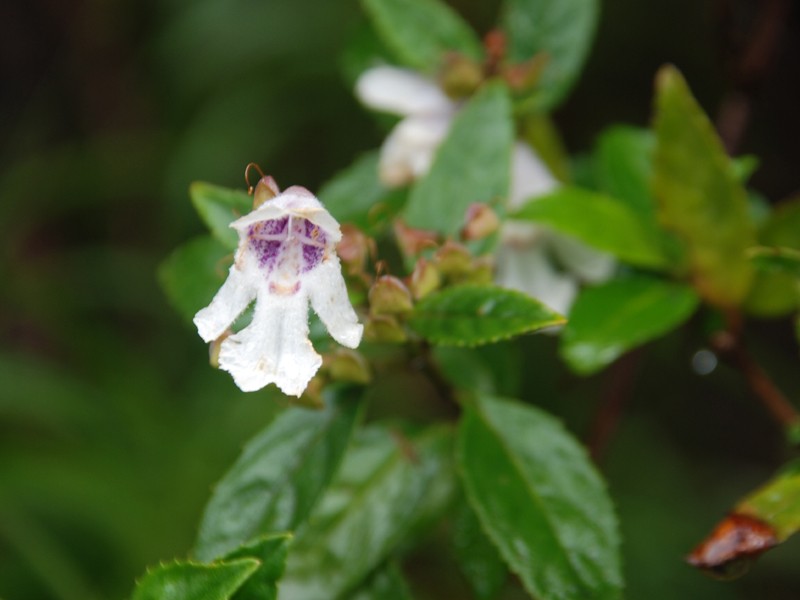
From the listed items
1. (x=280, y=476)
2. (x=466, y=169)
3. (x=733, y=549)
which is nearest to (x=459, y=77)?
(x=466, y=169)

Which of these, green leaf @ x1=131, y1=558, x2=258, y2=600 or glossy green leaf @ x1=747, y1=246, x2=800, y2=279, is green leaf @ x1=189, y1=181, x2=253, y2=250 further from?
glossy green leaf @ x1=747, y1=246, x2=800, y2=279

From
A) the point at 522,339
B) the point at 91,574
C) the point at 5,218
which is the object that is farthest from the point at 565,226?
the point at 5,218

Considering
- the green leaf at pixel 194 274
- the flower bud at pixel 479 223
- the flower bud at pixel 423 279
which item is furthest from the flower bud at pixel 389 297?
the green leaf at pixel 194 274

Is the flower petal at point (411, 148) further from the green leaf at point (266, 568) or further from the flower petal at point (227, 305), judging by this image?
the green leaf at point (266, 568)

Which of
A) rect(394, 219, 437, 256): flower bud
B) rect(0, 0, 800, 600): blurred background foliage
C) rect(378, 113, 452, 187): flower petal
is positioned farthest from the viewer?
rect(0, 0, 800, 600): blurred background foliage

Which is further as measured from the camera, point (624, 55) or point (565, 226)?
point (624, 55)

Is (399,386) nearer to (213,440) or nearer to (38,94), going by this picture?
(213,440)

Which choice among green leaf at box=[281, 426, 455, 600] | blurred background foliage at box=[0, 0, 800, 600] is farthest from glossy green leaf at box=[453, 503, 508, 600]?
blurred background foliage at box=[0, 0, 800, 600]
